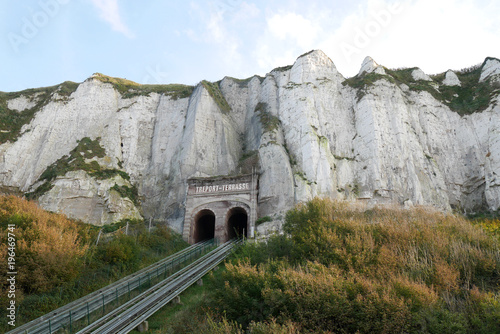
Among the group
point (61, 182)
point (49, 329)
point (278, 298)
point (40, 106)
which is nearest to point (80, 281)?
point (49, 329)

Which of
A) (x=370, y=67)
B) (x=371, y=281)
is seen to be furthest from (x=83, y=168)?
(x=370, y=67)

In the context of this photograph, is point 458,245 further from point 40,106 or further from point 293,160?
point 40,106

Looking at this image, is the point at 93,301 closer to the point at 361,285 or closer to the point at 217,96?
the point at 361,285

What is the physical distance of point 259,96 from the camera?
40.0m

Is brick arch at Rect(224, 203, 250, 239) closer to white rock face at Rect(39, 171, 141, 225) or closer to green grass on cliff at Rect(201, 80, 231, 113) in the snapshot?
white rock face at Rect(39, 171, 141, 225)

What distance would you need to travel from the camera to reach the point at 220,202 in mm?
28094

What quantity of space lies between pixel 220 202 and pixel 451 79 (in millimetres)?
29341

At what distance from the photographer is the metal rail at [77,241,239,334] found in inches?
477

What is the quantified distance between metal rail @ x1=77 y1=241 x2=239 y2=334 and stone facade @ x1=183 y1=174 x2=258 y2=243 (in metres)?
6.71

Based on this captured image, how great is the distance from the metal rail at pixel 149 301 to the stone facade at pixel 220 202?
671cm

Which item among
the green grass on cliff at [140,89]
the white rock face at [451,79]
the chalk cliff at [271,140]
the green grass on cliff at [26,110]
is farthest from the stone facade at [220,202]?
the white rock face at [451,79]

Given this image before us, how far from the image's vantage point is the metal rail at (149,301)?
12.1 meters

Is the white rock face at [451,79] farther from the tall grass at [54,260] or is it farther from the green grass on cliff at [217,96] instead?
the tall grass at [54,260]

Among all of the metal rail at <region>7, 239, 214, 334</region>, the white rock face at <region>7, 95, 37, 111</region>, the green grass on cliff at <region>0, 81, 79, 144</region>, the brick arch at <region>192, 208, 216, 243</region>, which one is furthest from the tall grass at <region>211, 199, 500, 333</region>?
the white rock face at <region>7, 95, 37, 111</region>
